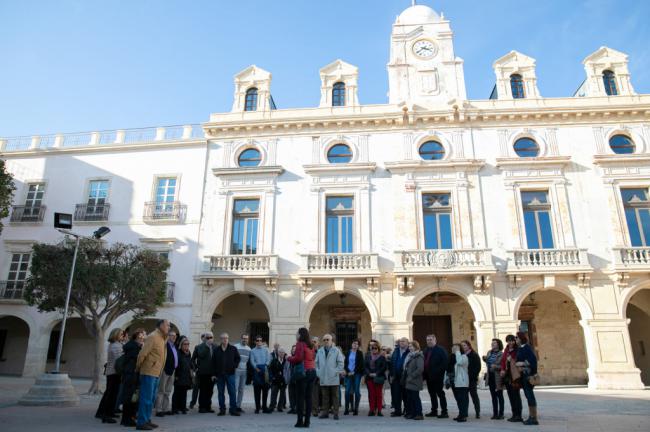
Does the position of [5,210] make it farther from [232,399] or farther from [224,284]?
[232,399]

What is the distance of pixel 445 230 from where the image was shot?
18.0 meters

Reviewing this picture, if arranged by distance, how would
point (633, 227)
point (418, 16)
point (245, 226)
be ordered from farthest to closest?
point (418, 16), point (245, 226), point (633, 227)

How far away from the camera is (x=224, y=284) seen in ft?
59.3

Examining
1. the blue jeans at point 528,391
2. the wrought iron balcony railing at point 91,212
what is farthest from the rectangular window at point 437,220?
the wrought iron balcony railing at point 91,212

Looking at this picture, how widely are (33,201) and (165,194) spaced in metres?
6.62

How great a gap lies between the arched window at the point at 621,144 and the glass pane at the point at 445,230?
7583mm

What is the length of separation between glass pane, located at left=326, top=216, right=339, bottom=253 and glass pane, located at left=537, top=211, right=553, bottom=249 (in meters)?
8.22

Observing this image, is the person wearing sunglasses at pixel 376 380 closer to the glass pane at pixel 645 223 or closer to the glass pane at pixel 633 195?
the glass pane at pixel 645 223

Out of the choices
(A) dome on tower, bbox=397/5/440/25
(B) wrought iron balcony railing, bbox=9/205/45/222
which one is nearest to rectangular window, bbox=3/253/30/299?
(B) wrought iron balcony railing, bbox=9/205/45/222

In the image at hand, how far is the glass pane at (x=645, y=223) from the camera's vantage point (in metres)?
17.3

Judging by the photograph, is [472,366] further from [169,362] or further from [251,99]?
[251,99]

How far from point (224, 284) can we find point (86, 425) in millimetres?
10979

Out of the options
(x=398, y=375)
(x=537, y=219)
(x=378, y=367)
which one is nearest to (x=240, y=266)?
(x=378, y=367)

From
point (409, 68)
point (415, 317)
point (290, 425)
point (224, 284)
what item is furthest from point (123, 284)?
point (409, 68)
